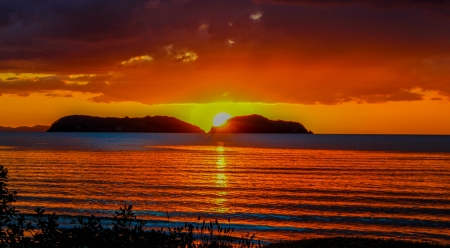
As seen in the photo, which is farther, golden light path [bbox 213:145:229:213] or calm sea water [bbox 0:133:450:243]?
golden light path [bbox 213:145:229:213]

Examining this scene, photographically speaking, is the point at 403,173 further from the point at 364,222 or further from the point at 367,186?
the point at 364,222

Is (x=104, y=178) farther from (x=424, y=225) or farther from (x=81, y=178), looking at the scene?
(x=424, y=225)

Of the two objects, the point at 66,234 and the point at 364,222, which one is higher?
the point at 66,234

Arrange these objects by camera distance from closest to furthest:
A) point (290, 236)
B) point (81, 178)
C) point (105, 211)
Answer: point (290, 236) → point (105, 211) → point (81, 178)

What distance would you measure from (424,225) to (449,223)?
200cm

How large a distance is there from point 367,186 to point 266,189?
1171cm

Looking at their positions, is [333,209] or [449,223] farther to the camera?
[333,209]

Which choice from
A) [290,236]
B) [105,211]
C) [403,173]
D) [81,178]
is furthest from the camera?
[403,173]

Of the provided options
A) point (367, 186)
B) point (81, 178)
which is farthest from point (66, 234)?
point (81, 178)

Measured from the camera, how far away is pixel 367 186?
51.0 m

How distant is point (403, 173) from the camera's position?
66.9m

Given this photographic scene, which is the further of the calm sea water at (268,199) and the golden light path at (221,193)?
the golden light path at (221,193)


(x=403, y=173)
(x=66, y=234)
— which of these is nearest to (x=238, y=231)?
(x=66, y=234)

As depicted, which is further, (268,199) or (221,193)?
(221,193)
